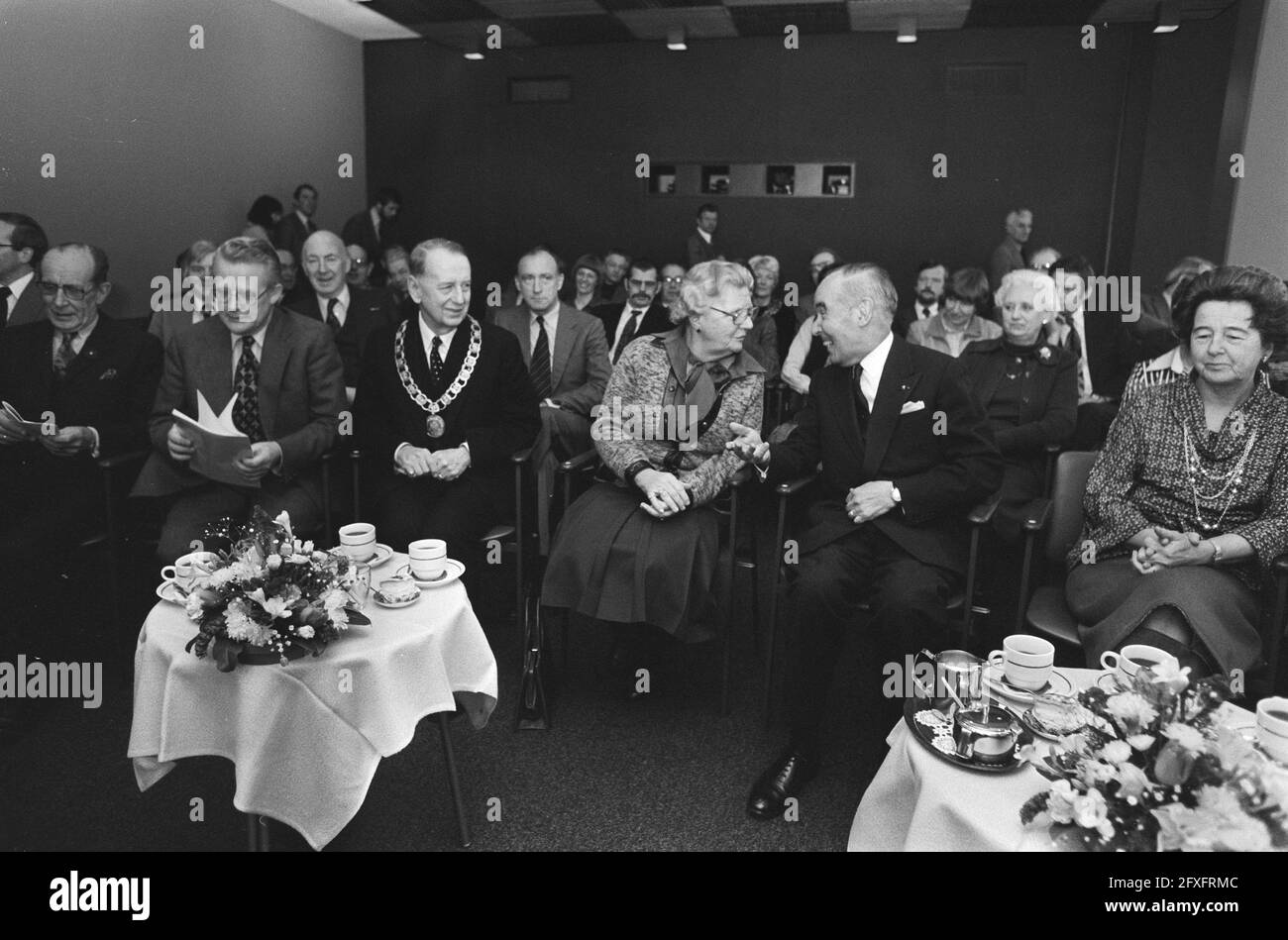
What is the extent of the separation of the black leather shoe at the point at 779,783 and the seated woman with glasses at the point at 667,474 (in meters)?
0.47

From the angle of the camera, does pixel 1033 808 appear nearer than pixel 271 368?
Yes

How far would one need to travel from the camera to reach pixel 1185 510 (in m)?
2.49

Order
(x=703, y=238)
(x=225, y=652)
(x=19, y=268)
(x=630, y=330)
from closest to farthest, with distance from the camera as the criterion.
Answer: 1. (x=225, y=652)
2. (x=19, y=268)
3. (x=630, y=330)
4. (x=703, y=238)

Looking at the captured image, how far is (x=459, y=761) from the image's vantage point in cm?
274

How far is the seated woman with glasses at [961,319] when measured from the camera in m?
4.60

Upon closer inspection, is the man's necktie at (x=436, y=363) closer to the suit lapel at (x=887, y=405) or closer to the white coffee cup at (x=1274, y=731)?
the suit lapel at (x=887, y=405)

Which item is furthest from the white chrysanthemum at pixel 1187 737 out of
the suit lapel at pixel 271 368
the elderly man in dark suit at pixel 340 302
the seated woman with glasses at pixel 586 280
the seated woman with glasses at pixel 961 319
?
the seated woman with glasses at pixel 586 280

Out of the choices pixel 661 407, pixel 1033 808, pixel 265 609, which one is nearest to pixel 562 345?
pixel 661 407

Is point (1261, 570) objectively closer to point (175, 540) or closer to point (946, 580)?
point (946, 580)

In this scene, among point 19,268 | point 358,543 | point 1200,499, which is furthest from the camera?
point 19,268

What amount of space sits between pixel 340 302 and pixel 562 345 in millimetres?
1473

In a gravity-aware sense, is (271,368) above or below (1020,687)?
above

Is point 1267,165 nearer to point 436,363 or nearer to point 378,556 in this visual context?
point 436,363

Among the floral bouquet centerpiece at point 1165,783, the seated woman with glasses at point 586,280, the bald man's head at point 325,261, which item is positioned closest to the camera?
the floral bouquet centerpiece at point 1165,783
